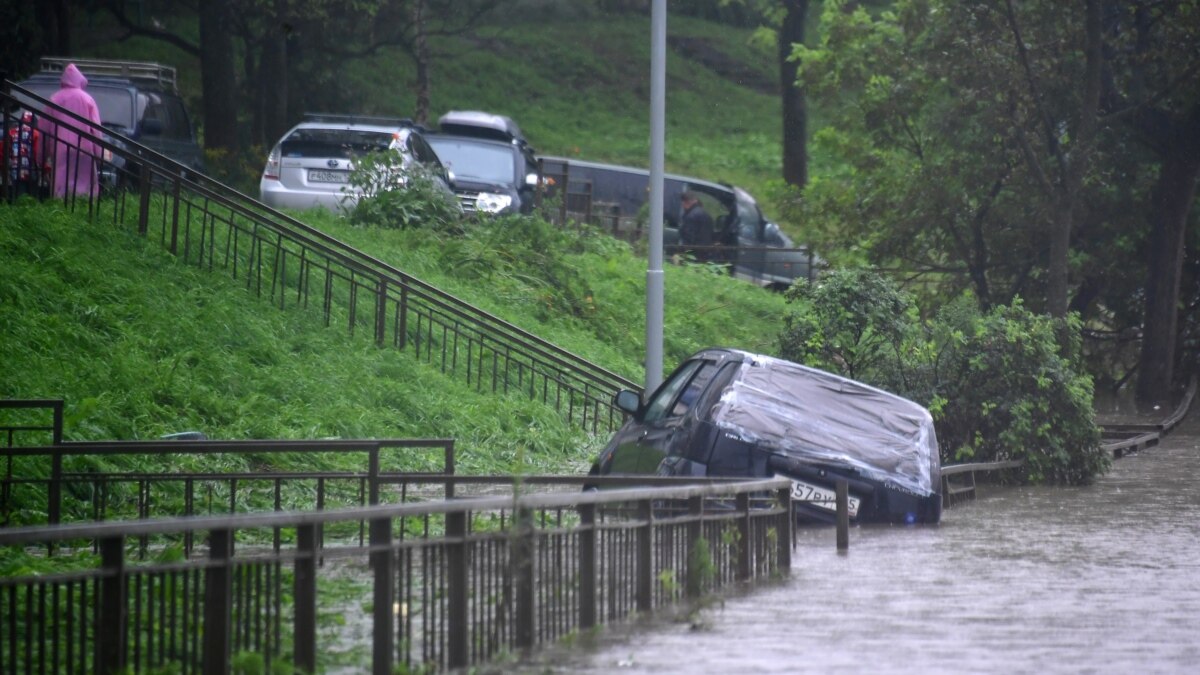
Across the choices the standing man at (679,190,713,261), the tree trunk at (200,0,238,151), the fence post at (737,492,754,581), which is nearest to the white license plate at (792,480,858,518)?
the fence post at (737,492,754,581)

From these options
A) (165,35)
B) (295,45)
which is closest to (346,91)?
(295,45)

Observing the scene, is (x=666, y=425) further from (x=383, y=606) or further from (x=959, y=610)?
(x=383, y=606)

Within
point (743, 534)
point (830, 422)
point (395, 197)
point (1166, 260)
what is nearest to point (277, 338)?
point (395, 197)

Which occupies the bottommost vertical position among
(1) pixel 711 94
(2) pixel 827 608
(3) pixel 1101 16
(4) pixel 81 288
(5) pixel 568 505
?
(2) pixel 827 608

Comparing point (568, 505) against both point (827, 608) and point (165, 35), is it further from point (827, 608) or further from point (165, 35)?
point (165, 35)

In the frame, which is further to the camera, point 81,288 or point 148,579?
point 81,288

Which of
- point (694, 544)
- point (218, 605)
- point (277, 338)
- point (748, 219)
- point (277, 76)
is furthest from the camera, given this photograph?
point (748, 219)

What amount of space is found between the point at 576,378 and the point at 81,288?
610cm

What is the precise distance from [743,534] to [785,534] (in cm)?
60

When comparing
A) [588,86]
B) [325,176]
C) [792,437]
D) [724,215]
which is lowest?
[792,437]

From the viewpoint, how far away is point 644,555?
8.66m

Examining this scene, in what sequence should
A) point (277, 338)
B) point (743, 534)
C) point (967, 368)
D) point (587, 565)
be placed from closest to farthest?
point (587, 565), point (743, 534), point (277, 338), point (967, 368)

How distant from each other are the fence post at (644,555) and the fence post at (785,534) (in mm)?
1949

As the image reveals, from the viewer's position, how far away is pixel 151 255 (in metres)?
18.6
